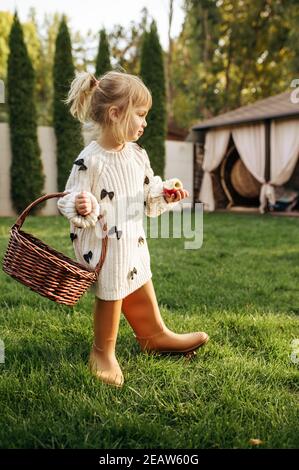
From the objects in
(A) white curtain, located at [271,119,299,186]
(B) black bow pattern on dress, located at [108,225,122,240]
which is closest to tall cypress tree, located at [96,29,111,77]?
(A) white curtain, located at [271,119,299,186]

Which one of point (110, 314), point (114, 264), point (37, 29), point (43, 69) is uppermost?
point (37, 29)

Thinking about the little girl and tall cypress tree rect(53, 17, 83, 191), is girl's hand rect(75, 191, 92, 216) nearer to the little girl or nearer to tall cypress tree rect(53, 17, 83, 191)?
the little girl

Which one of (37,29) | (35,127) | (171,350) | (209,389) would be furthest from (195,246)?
(37,29)

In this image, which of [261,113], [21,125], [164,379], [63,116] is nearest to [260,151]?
[261,113]

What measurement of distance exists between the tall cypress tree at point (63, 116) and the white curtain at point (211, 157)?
3.53m

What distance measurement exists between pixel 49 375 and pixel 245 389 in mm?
801

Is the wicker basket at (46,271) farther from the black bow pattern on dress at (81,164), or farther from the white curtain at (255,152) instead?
the white curtain at (255,152)

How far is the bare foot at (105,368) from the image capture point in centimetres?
202

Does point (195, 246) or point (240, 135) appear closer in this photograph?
point (195, 246)

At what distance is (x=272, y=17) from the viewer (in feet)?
71.9

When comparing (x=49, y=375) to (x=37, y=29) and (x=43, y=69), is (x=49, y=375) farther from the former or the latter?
(x=37, y=29)

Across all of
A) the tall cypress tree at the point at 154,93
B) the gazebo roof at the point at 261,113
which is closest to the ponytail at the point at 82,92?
the gazebo roof at the point at 261,113

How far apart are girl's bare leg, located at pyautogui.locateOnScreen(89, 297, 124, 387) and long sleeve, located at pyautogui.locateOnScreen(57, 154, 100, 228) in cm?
38

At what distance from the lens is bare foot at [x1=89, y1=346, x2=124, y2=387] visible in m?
2.02
